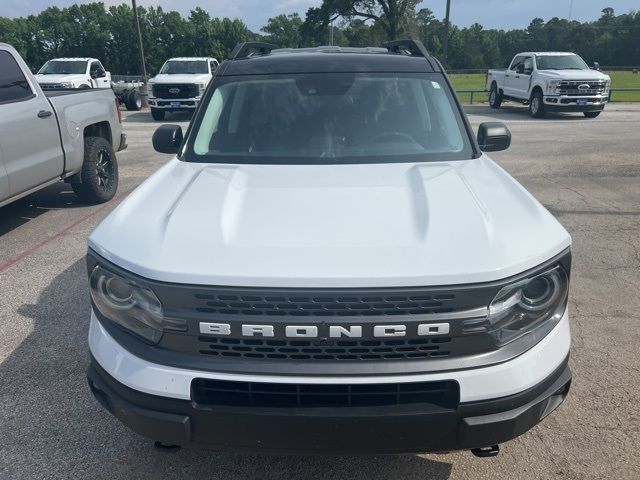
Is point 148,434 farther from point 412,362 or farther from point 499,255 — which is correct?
point 499,255

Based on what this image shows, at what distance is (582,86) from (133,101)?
51.0ft

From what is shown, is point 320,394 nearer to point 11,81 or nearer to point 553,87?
point 11,81

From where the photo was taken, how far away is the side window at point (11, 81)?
5.68m

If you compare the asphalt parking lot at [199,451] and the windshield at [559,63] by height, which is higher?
the windshield at [559,63]

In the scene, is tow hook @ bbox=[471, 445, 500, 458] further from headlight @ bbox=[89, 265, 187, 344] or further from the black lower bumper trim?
headlight @ bbox=[89, 265, 187, 344]

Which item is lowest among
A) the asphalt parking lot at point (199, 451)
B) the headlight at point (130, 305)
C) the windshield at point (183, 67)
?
the asphalt parking lot at point (199, 451)

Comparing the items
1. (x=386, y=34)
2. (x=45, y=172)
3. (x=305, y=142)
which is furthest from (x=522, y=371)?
(x=386, y=34)

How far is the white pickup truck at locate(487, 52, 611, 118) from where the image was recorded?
16.5 m

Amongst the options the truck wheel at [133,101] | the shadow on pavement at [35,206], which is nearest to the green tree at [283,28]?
the truck wheel at [133,101]

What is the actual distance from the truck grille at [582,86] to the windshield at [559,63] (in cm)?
136

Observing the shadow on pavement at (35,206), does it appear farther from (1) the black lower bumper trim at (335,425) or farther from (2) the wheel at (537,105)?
→ (2) the wheel at (537,105)

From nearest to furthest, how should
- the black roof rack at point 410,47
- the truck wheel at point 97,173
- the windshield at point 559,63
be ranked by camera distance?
the black roof rack at point 410,47, the truck wheel at point 97,173, the windshield at point 559,63

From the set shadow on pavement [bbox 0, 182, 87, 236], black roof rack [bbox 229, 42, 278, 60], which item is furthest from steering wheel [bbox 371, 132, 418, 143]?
shadow on pavement [bbox 0, 182, 87, 236]

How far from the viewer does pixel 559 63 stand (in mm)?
17922
